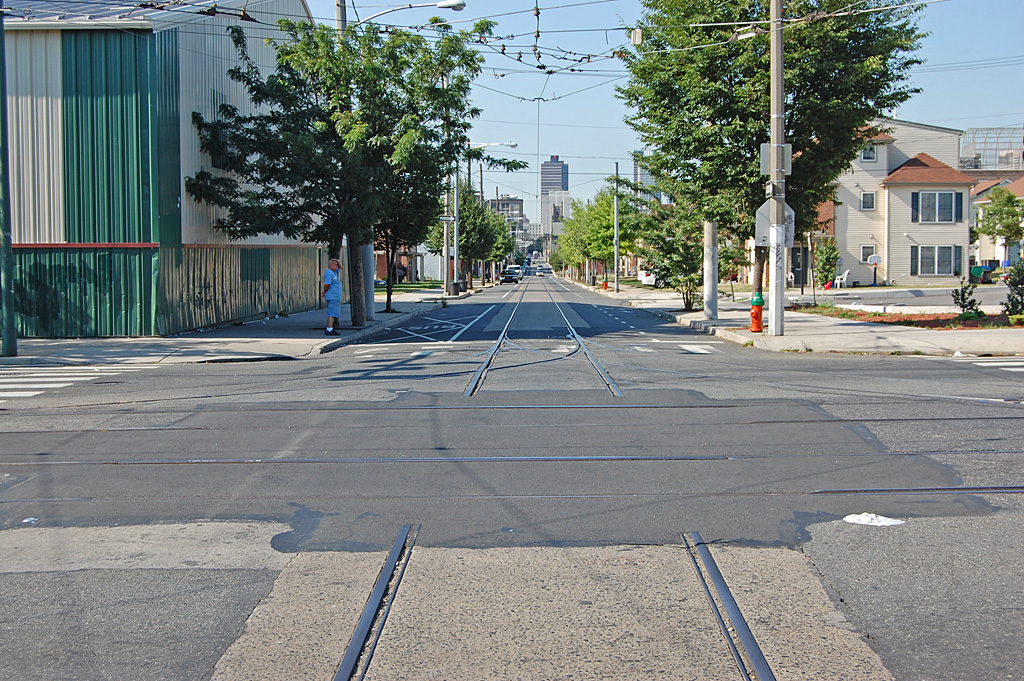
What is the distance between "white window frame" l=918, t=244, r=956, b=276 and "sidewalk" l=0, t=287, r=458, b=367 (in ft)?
139

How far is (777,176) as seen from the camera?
20.6 meters

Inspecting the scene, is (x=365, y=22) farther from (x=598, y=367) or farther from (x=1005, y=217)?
(x=1005, y=217)

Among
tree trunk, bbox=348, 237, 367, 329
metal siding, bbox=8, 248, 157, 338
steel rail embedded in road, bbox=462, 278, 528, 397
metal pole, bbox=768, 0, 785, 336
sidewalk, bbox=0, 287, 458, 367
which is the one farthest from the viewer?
tree trunk, bbox=348, 237, 367, 329

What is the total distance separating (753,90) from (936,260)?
4001 cm

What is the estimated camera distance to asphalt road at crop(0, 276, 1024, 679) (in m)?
4.91

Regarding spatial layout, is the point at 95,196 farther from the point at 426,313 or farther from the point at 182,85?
the point at 426,313

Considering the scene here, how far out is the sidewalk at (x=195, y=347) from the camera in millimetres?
18297

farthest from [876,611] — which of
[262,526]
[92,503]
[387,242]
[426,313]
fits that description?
[426,313]

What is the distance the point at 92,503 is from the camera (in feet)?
24.2

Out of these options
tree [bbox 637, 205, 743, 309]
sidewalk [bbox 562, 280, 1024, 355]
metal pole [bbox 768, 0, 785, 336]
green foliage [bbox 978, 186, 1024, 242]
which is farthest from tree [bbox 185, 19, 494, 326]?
green foliage [bbox 978, 186, 1024, 242]

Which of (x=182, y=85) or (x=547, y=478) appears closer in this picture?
(x=547, y=478)

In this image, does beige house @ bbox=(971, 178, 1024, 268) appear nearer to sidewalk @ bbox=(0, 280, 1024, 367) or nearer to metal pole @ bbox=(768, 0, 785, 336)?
sidewalk @ bbox=(0, 280, 1024, 367)

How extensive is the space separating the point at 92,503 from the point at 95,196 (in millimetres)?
16543

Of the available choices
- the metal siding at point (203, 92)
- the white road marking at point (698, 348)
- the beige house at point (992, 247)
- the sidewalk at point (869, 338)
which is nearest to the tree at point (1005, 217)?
the beige house at point (992, 247)
